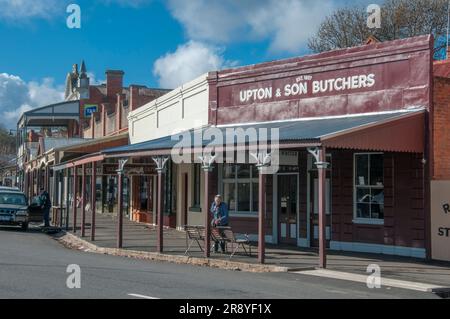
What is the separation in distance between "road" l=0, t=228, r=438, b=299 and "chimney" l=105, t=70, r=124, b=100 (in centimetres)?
3754

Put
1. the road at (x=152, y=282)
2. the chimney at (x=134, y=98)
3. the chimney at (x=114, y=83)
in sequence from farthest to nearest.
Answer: the chimney at (x=114, y=83) < the chimney at (x=134, y=98) < the road at (x=152, y=282)

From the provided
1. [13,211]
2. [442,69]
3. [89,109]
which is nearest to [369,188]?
[442,69]

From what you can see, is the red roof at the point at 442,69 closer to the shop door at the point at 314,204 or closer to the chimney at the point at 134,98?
the shop door at the point at 314,204

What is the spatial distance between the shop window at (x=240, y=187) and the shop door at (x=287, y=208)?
4.16 feet

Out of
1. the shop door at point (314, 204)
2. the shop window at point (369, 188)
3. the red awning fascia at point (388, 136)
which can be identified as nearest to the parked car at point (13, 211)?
the shop door at point (314, 204)

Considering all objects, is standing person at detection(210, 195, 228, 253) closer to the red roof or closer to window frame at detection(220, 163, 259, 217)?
window frame at detection(220, 163, 259, 217)

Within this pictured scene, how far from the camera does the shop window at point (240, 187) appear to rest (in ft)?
66.7

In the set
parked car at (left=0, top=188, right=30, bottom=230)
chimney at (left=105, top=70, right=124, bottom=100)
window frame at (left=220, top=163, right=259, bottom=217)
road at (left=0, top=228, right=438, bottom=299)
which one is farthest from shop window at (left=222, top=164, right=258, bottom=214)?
chimney at (left=105, top=70, right=124, bottom=100)

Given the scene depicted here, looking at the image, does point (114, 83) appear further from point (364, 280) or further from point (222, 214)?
point (364, 280)

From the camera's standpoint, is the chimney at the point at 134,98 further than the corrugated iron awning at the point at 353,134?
Yes

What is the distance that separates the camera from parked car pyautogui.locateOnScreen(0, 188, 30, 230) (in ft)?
83.3

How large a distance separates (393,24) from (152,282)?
32.5m
